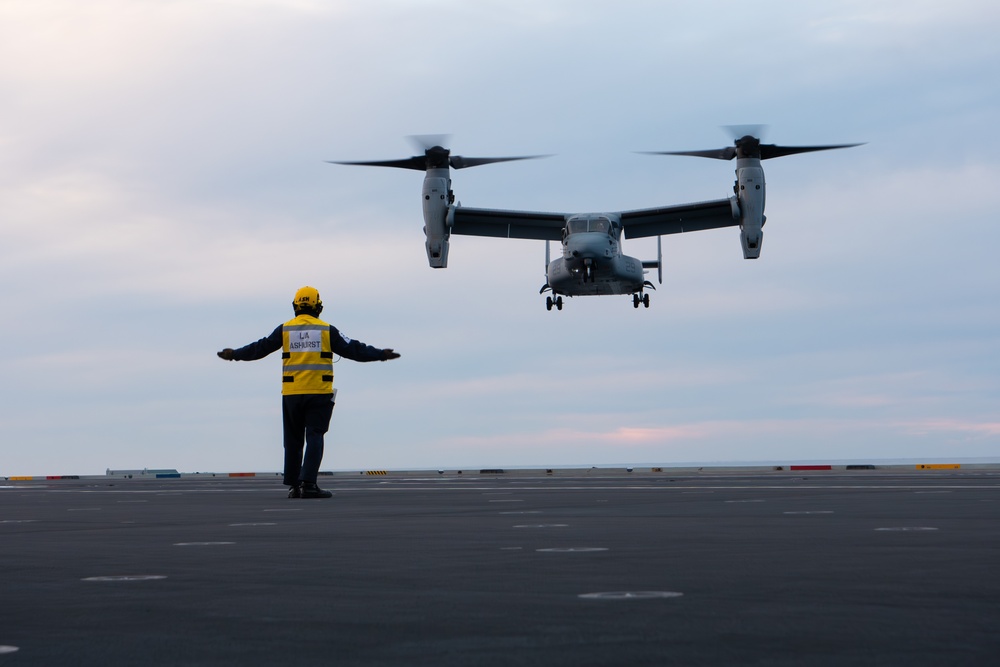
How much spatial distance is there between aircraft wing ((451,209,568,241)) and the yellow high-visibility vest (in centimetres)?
4562

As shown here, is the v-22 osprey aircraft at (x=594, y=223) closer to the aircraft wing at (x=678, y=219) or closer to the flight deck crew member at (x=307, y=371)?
the aircraft wing at (x=678, y=219)

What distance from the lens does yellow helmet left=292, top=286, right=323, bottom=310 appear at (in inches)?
576

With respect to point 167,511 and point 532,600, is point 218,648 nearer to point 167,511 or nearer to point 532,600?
point 532,600

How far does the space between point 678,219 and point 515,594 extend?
58565 millimetres

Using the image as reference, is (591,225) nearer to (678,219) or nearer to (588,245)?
(588,245)

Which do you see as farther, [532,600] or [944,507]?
[944,507]

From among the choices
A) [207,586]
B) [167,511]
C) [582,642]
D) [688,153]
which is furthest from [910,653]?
[688,153]

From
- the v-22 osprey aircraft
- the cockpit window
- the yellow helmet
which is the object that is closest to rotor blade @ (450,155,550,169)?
the v-22 osprey aircraft

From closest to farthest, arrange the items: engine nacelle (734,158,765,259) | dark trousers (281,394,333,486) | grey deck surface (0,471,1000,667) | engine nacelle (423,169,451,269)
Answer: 1. grey deck surface (0,471,1000,667)
2. dark trousers (281,394,333,486)
3. engine nacelle (734,158,765,259)
4. engine nacelle (423,169,451,269)

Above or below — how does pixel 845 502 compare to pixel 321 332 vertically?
below

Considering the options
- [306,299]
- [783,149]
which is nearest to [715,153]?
[783,149]

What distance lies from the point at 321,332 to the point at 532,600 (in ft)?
34.9

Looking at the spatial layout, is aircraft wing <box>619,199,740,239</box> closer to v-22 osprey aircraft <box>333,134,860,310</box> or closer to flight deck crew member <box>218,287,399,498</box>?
v-22 osprey aircraft <box>333,134,860,310</box>

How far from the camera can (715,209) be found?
6053 centimetres
